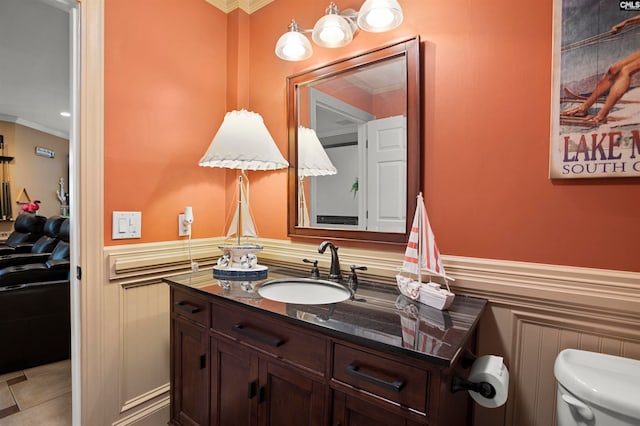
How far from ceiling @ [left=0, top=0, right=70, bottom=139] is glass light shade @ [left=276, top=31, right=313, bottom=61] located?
37.6 inches

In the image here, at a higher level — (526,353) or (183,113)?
(183,113)

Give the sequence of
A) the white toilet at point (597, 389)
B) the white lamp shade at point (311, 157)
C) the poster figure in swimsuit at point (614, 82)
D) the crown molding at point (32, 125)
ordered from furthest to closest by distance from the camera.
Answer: the crown molding at point (32, 125)
the white lamp shade at point (311, 157)
the poster figure in swimsuit at point (614, 82)
the white toilet at point (597, 389)

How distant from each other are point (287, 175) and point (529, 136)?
1142mm

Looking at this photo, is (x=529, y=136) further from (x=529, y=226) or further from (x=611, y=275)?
(x=611, y=275)

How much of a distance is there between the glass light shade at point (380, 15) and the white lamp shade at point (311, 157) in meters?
0.55

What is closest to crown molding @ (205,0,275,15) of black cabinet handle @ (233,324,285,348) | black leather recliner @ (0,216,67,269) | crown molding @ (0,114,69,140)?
black cabinet handle @ (233,324,285,348)

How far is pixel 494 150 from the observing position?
3.71 ft

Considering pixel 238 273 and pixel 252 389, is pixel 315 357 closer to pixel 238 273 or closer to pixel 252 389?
pixel 252 389

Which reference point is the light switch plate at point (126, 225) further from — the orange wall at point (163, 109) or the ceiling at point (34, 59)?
the ceiling at point (34, 59)

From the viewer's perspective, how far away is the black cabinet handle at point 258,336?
1.02m

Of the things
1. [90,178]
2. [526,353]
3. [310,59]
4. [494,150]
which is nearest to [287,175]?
[310,59]

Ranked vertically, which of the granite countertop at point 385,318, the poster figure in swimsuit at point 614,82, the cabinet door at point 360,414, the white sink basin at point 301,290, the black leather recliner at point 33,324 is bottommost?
the black leather recliner at point 33,324

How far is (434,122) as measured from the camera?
1.26 meters

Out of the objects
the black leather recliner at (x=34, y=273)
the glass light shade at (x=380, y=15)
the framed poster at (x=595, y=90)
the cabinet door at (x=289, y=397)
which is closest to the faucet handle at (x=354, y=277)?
the cabinet door at (x=289, y=397)
